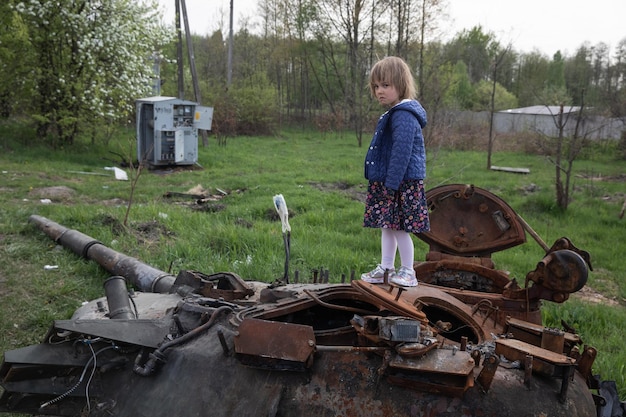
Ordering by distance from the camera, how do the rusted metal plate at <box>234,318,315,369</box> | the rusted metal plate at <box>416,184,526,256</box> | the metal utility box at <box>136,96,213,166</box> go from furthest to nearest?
the metal utility box at <box>136,96,213,166</box>
the rusted metal plate at <box>416,184,526,256</box>
the rusted metal plate at <box>234,318,315,369</box>

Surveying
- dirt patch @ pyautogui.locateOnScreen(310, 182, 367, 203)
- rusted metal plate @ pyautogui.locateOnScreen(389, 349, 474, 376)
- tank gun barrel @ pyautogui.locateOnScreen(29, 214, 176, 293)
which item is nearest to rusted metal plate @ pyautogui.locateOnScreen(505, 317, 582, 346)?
rusted metal plate @ pyautogui.locateOnScreen(389, 349, 474, 376)

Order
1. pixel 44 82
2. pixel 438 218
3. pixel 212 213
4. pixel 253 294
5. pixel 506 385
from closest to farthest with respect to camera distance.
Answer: pixel 506 385 → pixel 253 294 → pixel 438 218 → pixel 212 213 → pixel 44 82

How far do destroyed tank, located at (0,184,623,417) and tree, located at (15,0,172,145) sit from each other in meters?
14.7

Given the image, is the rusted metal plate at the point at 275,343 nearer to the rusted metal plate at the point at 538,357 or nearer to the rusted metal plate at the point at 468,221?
the rusted metal plate at the point at 538,357

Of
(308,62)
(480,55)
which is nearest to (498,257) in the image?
(308,62)

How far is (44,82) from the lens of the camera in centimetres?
1606

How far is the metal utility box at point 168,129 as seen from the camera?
15508mm

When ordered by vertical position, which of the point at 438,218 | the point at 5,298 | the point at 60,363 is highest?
the point at 438,218

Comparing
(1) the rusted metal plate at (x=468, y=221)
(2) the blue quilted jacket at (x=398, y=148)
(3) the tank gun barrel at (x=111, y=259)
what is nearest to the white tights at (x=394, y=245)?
(1) the rusted metal plate at (x=468, y=221)

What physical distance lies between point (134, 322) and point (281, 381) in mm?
908

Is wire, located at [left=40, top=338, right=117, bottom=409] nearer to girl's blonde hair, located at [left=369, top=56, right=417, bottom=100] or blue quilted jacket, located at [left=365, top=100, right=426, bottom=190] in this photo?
blue quilted jacket, located at [left=365, top=100, right=426, bottom=190]

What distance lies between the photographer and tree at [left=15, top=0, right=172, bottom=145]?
15.6 metres

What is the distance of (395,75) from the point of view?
3520 mm

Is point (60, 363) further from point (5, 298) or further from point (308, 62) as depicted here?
point (308, 62)
